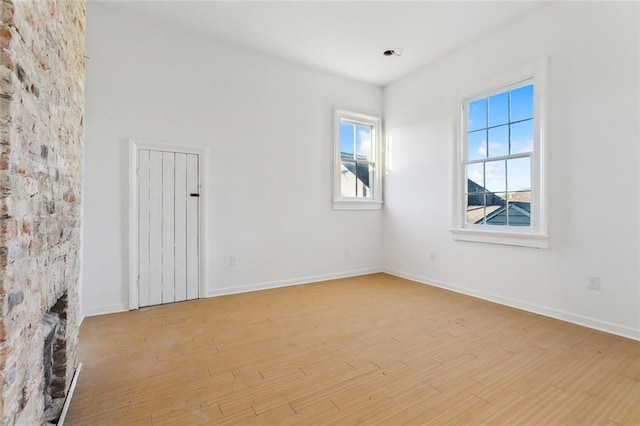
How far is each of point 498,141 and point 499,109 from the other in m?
0.39

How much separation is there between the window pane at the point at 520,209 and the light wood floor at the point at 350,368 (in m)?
1.00

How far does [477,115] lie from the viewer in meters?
4.08

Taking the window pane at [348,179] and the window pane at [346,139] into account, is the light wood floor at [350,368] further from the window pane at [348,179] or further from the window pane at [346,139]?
the window pane at [346,139]

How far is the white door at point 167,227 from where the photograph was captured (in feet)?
11.7

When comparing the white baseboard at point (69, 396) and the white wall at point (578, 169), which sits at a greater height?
the white wall at point (578, 169)

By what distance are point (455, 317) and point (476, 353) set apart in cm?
82

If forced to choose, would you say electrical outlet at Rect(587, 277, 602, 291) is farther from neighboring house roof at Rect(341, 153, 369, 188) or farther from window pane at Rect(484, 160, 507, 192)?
neighboring house roof at Rect(341, 153, 369, 188)

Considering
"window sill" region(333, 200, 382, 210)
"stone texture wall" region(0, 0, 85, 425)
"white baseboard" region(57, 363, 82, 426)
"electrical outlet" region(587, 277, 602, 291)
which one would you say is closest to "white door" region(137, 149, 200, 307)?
"white baseboard" region(57, 363, 82, 426)

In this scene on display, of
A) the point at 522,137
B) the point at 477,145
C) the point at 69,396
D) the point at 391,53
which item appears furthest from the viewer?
the point at 391,53

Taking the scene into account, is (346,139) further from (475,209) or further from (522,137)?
(522,137)

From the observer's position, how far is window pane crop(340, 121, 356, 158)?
5.15 meters

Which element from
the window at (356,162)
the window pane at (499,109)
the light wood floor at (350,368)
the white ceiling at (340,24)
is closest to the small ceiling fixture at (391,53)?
the white ceiling at (340,24)

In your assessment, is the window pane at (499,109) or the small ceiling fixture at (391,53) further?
the small ceiling fixture at (391,53)

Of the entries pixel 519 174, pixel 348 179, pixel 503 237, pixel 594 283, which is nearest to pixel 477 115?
pixel 519 174
